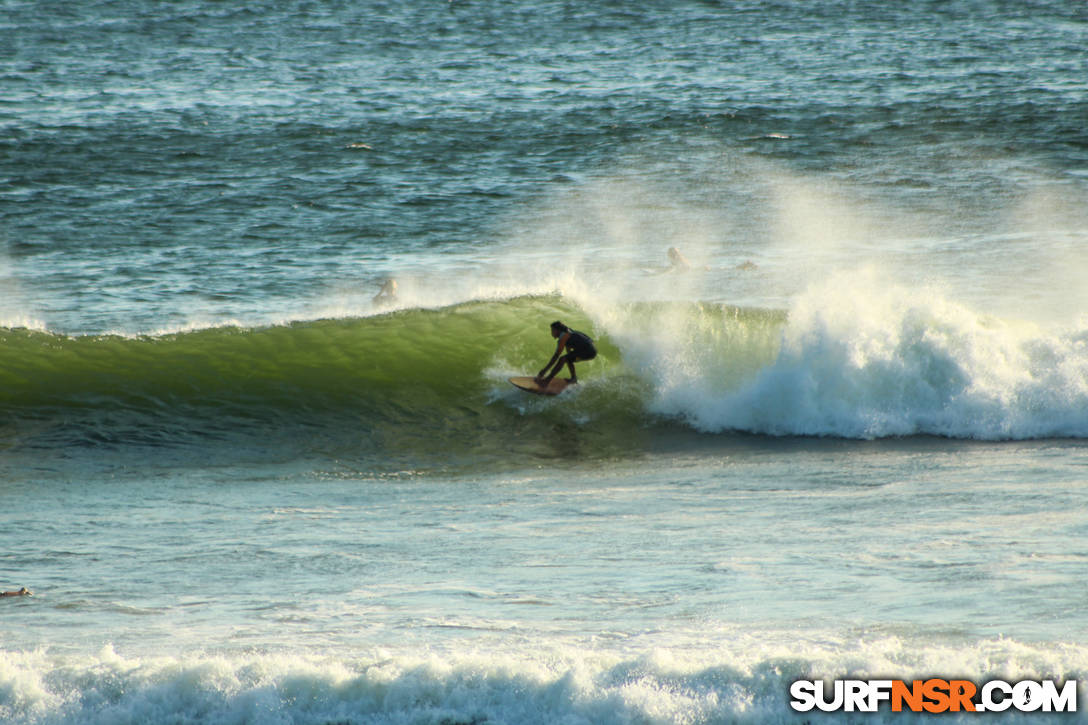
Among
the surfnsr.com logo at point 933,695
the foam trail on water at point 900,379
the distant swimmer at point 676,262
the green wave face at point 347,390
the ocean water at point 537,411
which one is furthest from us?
the distant swimmer at point 676,262

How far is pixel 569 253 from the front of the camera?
25.8 meters

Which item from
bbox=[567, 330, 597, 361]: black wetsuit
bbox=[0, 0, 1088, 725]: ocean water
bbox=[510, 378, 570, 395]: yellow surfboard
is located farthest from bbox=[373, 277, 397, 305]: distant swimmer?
bbox=[567, 330, 597, 361]: black wetsuit

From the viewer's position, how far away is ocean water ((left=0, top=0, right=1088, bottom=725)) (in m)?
8.15

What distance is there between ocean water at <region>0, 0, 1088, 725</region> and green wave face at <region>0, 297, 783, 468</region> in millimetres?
78

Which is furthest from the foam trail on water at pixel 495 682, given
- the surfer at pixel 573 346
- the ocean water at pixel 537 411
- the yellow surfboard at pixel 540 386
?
the yellow surfboard at pixel 540 386

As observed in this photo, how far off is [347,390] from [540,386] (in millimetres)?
2775

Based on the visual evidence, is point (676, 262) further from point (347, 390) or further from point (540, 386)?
point (347, 390)

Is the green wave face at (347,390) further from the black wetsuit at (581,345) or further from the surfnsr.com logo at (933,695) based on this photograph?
the surfnsr.com logo at (933,695)

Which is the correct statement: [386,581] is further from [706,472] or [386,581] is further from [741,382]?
[741,382]

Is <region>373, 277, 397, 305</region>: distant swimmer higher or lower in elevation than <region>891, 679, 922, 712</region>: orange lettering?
higher

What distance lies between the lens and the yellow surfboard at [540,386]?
54.1ft

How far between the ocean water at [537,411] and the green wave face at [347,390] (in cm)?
8

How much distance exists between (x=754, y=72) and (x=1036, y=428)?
120 ft

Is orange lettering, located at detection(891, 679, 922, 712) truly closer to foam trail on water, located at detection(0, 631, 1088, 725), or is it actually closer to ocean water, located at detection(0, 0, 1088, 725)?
foam trail on water, located at detection(0, 631, 1088, 725)
